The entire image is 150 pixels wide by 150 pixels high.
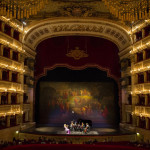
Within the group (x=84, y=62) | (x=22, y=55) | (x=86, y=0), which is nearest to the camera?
(x=86, y=0)

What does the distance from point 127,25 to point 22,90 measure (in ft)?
47.0

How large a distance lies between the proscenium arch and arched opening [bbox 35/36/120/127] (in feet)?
2.38

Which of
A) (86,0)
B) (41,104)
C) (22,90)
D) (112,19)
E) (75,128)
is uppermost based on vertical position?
(86,0)

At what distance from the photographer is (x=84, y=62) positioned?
2397 centimetres

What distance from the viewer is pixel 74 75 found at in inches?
974

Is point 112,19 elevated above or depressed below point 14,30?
above

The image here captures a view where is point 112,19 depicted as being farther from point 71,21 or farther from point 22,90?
point 22,90

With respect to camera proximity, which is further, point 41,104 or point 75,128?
point 41,104

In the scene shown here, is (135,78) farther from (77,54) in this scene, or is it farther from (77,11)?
(77,11)

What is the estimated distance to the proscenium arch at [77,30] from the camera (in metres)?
21.0

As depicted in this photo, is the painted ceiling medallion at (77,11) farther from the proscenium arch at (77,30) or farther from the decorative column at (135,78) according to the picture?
the decorative column at (135,78)

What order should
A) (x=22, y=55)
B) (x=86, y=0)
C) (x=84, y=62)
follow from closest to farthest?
(x=86, y=0) → (x=22, y=55) → (x=84, y=62)

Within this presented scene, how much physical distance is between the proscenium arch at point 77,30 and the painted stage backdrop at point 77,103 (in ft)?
20.0

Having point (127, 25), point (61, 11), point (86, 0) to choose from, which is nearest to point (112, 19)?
point (127, 25)
